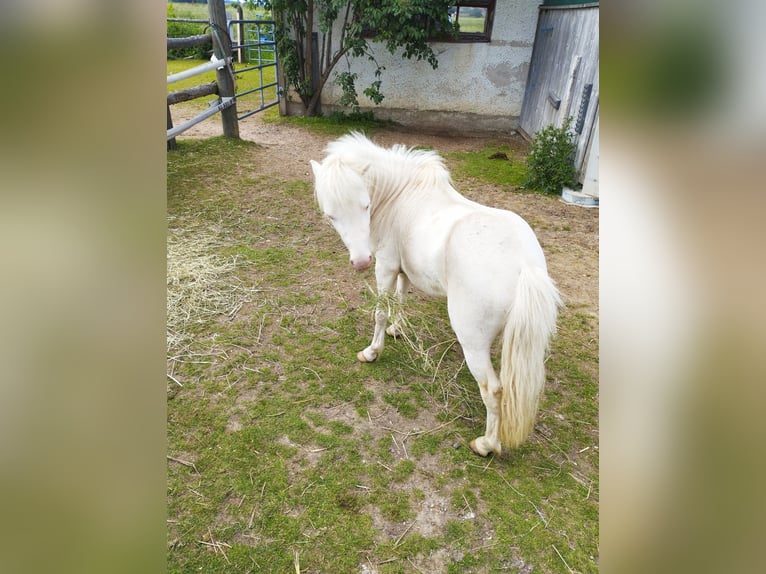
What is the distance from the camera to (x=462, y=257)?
1888 mm

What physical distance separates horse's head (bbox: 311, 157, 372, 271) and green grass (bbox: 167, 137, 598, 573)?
2.72 ft

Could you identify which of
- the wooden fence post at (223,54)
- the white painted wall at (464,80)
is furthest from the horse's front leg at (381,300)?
the white painted wall at (464,80)

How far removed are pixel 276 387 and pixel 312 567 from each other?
1013mm

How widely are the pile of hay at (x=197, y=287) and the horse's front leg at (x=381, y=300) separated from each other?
3.46ft

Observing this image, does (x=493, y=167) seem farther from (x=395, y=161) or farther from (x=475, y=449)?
(x=475, y=449)

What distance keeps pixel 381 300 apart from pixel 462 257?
75 centimetres

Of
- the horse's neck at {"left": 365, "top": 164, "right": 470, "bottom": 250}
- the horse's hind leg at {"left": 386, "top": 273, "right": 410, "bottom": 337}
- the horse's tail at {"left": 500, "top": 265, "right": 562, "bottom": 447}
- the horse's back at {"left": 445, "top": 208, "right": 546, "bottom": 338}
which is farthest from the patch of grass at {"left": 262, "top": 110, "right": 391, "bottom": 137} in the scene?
the horse's tail at {"left": 500, "top": 265, "right": 562, "bottom": 447}

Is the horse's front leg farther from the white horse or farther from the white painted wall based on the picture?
the white painted wall

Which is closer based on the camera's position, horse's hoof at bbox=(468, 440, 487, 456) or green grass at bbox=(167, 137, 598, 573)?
green grass at bbox=(167, 137, 598, 573)

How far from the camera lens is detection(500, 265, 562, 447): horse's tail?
172 centimetres

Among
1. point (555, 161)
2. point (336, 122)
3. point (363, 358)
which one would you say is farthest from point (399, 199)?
point (336, 122)
